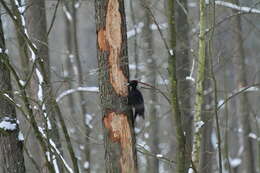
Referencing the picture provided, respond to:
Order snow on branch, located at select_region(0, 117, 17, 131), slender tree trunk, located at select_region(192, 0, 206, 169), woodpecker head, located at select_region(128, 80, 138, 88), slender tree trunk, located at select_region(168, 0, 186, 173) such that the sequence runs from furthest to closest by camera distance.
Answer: slender tree trunk, located at select_region(192, 0, 206, 169) < snow on branch, located at select_region(0, 117, 17, 131) < woodpecker head, located at select_region(128, 80, 138, 88) < slender tree trunk, located at select_region(168, 0, 186, 173)

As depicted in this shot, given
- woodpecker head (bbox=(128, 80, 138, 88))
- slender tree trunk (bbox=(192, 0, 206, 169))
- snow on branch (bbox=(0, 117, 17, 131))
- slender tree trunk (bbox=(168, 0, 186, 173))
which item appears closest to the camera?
slender tree trunk (bbox=(168, 0, 186, 173))

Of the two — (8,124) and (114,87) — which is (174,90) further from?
(8,124)

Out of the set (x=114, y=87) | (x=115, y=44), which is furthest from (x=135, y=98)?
(x=115, y=44)

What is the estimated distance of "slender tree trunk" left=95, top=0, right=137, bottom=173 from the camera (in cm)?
561

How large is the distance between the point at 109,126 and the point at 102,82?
1.61ft

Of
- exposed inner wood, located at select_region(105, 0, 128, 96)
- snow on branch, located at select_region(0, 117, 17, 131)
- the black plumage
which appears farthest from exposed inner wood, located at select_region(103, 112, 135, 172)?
snow on branch, located at select_region(0, 117, 17, 131)

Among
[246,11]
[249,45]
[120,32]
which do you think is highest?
[249,45]

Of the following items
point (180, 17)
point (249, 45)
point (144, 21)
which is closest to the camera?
point (180, 17)

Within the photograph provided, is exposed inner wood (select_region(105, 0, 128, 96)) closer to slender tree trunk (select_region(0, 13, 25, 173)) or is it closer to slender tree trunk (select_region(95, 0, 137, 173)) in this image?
slender tree trunk (select_region(95, 0, 137, 173))

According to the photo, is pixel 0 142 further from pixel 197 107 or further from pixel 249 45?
pixel 249 45

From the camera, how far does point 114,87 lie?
221 inches

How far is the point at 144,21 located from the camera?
13305 millimetres

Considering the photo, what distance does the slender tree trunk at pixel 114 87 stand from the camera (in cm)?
561

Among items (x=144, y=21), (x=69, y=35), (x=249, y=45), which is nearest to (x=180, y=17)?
(x=144, y=21)
